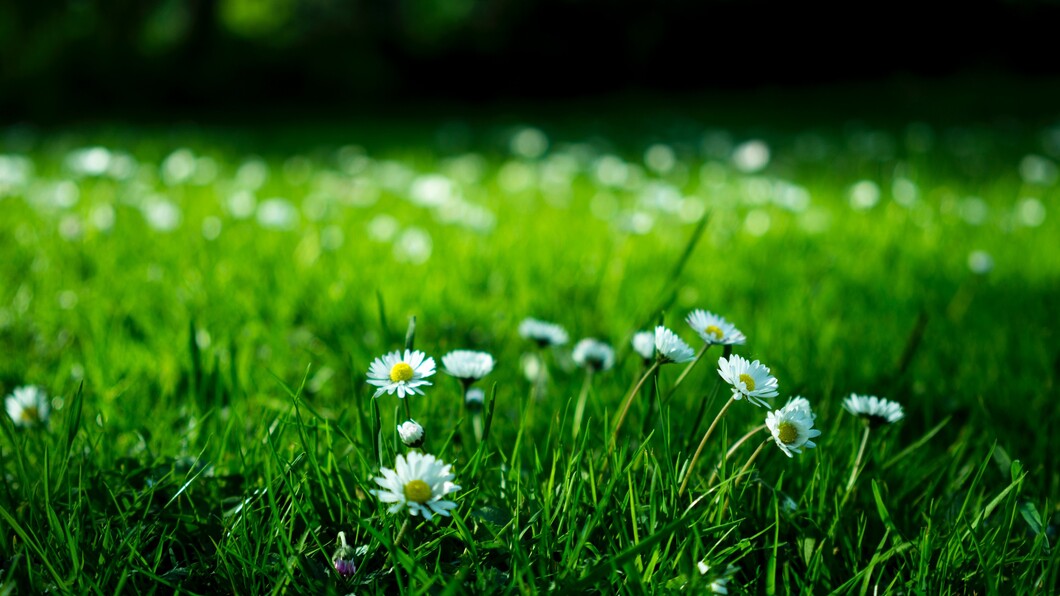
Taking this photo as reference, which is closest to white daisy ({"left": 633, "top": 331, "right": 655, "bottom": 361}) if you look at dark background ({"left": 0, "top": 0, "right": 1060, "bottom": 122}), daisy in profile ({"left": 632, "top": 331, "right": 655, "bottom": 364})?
daisy in profile ({"left": 632, "top": 331, "right": 655, "bottom": 364})

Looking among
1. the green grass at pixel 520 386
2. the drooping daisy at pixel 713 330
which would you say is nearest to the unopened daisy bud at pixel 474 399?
the green grass at pixel 520 386

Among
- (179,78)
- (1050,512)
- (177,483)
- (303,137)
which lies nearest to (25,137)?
(303,137)

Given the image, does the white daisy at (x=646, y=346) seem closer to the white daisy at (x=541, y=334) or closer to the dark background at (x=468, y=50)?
the white daisy at (x=541, y=334)

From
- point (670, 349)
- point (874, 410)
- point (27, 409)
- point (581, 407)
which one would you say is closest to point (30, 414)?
point (27, 409)

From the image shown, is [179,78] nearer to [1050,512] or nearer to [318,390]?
→ [318,390]

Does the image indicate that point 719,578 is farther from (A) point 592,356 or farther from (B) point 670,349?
(A) point 592,356

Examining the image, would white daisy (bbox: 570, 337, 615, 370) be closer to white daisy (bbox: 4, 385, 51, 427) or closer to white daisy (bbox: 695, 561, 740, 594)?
white daisy (bbox: 695, 561, 740, 594)
